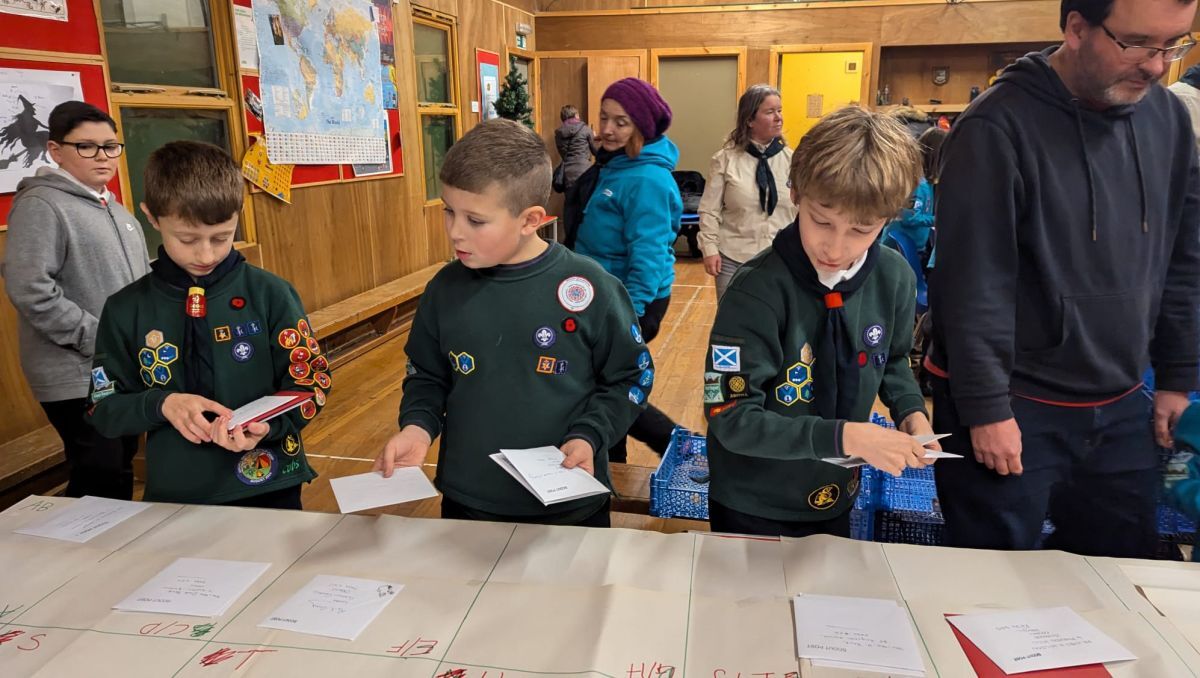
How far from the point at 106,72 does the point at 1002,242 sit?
143 inches

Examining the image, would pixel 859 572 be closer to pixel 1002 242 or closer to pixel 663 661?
pixel 663 661

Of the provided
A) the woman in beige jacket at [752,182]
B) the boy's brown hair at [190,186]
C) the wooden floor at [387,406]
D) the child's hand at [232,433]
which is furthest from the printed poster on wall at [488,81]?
the child's hand at [232,433]

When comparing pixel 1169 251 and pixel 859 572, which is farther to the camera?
pixel 1169 251

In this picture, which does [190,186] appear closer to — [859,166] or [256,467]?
[256,467]

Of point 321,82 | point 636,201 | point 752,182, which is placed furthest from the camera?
point 321,82

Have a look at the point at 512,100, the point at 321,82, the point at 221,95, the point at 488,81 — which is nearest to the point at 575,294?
the point at 221,95

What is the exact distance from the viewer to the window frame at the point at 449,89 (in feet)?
20.6

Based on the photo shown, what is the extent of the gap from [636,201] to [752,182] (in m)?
1.18

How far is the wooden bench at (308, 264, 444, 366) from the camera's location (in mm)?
4672

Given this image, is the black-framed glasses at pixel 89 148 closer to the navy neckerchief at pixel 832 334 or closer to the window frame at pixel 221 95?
the window frame at pixel 221 95

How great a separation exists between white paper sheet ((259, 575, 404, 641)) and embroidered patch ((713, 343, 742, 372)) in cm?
62

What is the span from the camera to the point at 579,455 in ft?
4.33

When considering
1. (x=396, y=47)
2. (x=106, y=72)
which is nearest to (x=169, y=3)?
(x=106, y=72)

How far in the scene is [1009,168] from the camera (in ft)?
4.35
